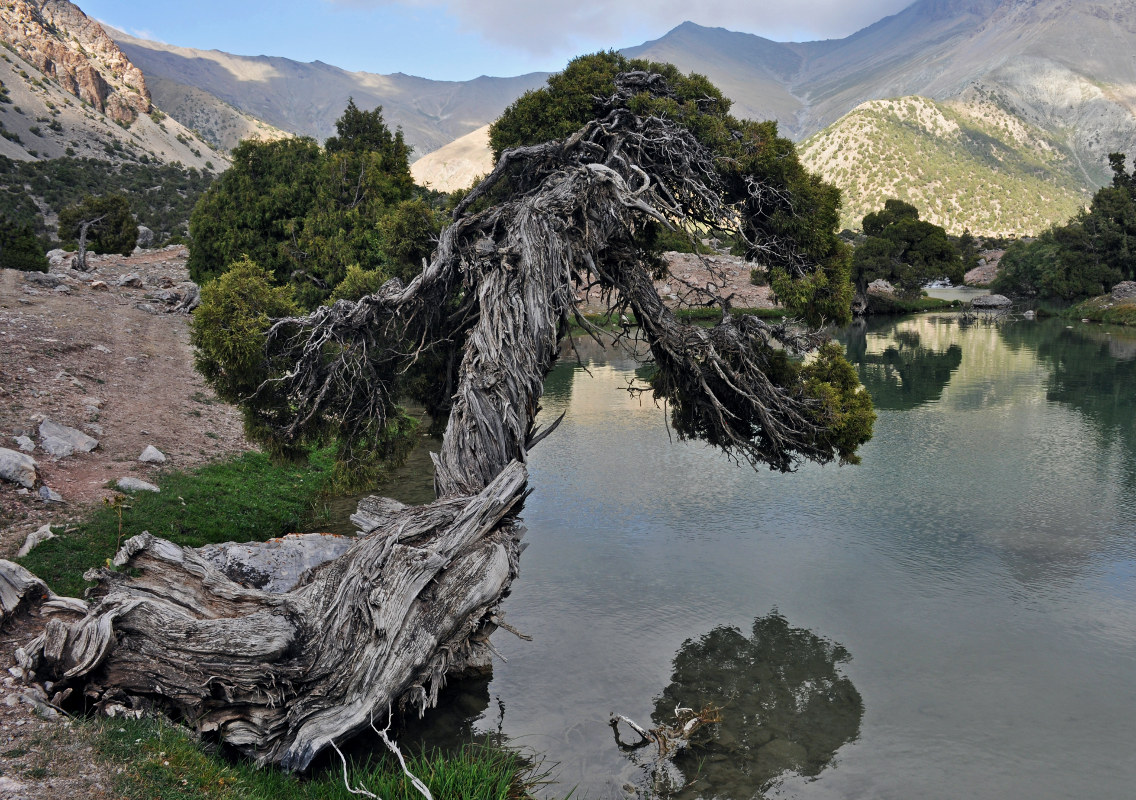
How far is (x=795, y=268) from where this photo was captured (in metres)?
13.1

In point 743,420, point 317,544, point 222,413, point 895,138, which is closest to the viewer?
point 317,544

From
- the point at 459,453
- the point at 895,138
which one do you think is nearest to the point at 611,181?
the point at 459,453

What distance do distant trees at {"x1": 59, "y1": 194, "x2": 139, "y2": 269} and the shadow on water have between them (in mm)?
41927

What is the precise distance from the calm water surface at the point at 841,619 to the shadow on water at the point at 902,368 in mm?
6183

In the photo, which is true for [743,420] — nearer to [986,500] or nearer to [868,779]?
[868,779]

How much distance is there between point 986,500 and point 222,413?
60.9ft

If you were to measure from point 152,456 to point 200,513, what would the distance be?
2.54 metres

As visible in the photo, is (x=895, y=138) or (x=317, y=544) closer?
(x=317, y=544)

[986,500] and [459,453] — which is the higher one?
[459,453]

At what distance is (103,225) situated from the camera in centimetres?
4756

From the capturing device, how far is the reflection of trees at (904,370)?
97.2 feet

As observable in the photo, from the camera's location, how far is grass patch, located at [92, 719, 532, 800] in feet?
19.3

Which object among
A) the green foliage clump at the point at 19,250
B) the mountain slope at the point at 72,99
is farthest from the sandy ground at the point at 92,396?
the mountain slope at the point at 72,99

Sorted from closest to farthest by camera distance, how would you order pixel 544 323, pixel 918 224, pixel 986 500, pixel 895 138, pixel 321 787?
pixel 321 787 → pixel 544 323 → pixel 986 500 → pixel 918 224 → pixel 895 138
